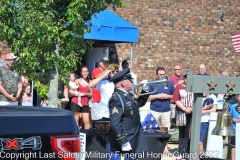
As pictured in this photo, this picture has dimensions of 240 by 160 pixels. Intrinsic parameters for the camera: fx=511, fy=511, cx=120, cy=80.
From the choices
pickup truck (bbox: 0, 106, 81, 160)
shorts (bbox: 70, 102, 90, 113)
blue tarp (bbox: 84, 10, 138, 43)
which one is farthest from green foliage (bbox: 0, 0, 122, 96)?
blue tarp (bbox: 84, 10, 138, 43)

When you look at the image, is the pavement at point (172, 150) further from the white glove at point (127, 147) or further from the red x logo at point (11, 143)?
the red x logo at point (11, 143)

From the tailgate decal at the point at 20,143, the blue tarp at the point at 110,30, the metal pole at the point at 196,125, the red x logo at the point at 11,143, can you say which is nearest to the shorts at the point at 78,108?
the blue tarp at the point at 110,30

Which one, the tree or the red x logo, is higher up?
the tree

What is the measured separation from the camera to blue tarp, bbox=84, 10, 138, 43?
12.4m

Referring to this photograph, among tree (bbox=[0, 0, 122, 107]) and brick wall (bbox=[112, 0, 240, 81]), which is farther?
brick wall (bbox=[112, 0, 240, 81])

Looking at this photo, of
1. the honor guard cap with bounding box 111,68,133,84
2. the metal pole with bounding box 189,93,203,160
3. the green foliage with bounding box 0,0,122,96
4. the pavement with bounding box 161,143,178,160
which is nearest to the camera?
the metal pole with bounding box 189,93,203,160

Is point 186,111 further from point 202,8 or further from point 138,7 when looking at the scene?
point 202,8

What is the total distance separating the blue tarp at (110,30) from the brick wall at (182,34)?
2207mm

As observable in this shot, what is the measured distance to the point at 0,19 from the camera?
315 inches

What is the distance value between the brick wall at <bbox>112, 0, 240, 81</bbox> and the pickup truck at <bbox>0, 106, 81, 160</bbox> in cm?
1089

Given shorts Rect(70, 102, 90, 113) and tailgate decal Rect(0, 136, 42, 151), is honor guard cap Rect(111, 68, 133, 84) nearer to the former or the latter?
tailgate decal Rect(0, 136, 42, 151)

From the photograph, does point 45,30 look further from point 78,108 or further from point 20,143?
point 20,143

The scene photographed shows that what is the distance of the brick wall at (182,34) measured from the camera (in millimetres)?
15663

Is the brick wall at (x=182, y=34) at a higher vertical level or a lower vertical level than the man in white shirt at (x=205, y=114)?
higher
